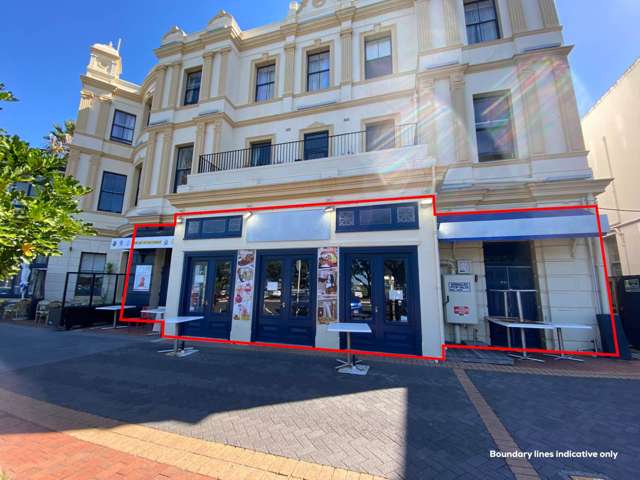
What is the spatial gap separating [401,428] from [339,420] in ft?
2.80

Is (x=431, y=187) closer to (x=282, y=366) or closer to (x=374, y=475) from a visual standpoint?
(x=282, y=366)

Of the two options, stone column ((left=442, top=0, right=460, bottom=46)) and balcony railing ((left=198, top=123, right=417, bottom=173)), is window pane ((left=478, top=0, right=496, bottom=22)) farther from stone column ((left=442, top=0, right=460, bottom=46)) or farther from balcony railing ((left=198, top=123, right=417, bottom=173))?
balcony railing ((left=198, top=123, right=417, bottom=173))

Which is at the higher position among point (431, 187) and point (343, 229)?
point (431, 187)

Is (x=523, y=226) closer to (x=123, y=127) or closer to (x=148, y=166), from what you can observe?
(x=148, y=166)

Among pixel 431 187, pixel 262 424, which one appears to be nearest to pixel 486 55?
pixel 431 187

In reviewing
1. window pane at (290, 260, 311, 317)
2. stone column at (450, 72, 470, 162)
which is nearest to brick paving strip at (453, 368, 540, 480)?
window pane at (290, 260, 311, 317)

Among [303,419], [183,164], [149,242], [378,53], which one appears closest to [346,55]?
[378,53]

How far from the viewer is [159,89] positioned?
13.6 m

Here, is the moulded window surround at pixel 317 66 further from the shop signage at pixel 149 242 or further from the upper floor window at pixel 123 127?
the upper floor window at pixel 123 127

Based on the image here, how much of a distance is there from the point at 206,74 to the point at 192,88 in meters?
1.24

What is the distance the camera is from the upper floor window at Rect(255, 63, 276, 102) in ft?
41.9

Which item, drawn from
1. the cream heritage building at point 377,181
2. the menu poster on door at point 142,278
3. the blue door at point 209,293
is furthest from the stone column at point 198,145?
the blue door at point 209,293

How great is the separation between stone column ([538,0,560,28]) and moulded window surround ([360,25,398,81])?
4900mm

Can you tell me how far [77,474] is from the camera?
2777mm
